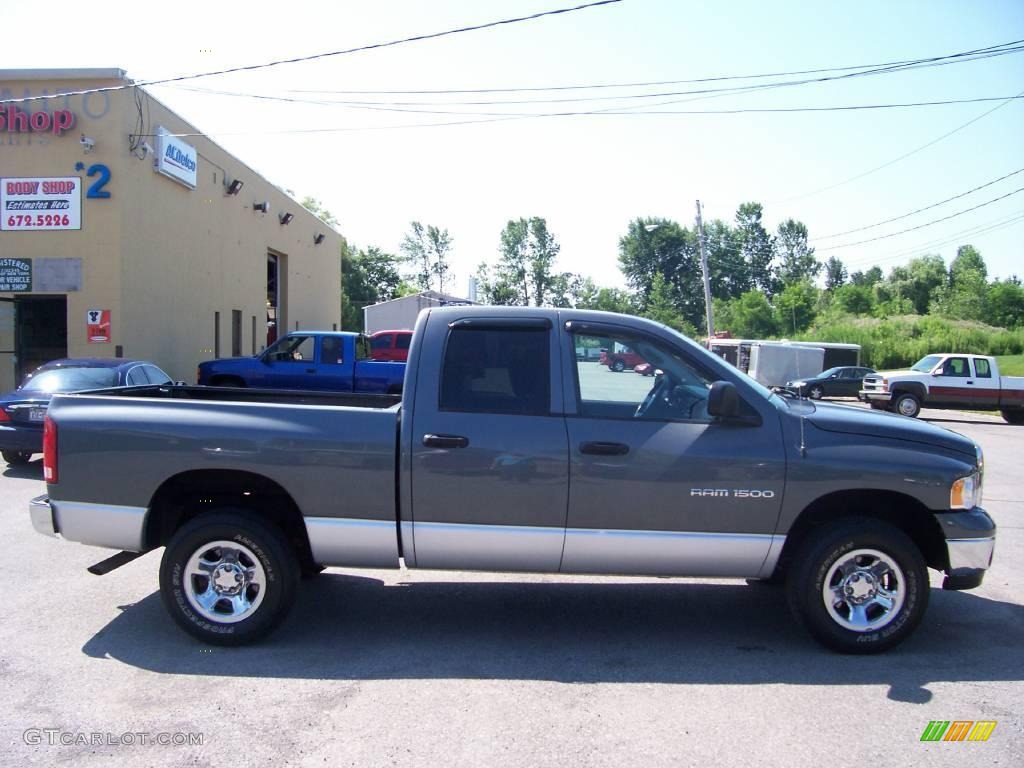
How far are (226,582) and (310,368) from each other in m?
13.2

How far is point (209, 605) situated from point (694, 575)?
115 inches

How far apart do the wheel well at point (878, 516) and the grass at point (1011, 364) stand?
37.9 m

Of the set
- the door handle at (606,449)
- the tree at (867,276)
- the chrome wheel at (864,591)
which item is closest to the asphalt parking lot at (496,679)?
the chrome wheel at (864,591)

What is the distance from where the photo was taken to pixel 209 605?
16.7ft

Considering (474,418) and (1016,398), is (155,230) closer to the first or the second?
(474,418)

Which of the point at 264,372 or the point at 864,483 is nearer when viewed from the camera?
the point at 864,483

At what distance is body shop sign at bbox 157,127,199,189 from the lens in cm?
2027

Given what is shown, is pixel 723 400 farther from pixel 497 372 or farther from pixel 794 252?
pixel 794 252

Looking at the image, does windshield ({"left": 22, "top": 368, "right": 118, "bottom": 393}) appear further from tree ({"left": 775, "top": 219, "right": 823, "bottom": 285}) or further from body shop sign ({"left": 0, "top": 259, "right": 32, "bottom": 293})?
tree ({"left": 775, "top": 219, "right": 823, "bottom": 285})

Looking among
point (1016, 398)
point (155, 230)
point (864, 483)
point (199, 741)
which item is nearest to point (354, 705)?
point (199, 741)

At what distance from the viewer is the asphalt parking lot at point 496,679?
152 inches

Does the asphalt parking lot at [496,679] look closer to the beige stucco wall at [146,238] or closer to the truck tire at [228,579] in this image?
the truck tire at [228,579]

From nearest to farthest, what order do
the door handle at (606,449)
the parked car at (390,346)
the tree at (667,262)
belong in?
the door handle at (606,449) → the parked car at (390,346) → the tree at (667,262)

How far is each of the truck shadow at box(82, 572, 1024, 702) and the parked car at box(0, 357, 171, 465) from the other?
6079mm
